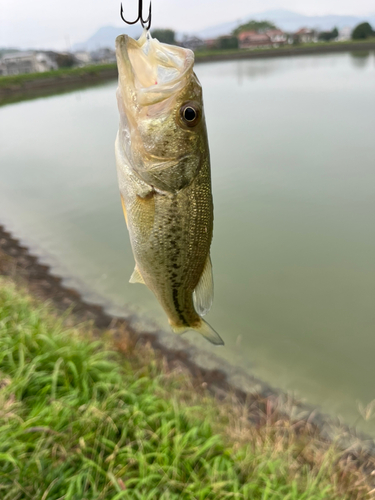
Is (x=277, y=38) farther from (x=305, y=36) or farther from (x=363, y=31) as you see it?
(x=363, y=31)

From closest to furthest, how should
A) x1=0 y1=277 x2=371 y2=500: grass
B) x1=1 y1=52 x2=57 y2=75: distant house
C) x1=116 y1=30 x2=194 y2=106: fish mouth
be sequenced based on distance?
x1=116 y1=30 x2=194 y2=106: fish mouth < x1=0 y1=277 x2=371 y2=500: grass < x1=1 y1=52 x2=57 y2=75: distant house

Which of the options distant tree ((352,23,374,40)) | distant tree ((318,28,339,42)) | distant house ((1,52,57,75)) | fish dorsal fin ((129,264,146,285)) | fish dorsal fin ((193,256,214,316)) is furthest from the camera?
distant house ((1,52,57,75))

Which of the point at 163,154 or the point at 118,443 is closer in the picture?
the point at 163,154

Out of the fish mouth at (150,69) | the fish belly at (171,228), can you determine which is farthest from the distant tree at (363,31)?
the fish belly at (171,228)

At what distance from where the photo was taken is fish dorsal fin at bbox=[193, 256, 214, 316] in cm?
132

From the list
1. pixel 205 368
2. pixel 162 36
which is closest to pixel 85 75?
pixel 162 36

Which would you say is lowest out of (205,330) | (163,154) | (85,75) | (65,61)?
(205,330)

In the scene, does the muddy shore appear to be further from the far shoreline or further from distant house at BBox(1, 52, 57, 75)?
distant house at BBox(1, 52, 57, 75)

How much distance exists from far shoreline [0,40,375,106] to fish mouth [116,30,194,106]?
1241 inches

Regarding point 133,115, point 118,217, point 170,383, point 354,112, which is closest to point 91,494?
point 170,383

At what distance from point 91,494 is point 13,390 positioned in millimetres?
919

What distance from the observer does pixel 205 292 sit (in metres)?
1.35

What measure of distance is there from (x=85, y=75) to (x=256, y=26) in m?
52.2

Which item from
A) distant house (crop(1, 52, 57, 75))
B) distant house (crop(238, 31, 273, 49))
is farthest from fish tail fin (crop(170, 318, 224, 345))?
distant house (crop(1, 52, 57, 75))
